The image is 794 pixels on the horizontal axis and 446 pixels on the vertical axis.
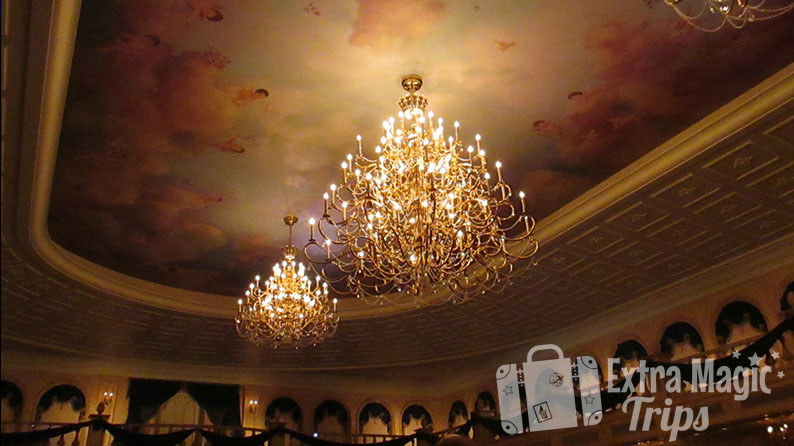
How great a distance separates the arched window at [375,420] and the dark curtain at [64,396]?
22.0 ft

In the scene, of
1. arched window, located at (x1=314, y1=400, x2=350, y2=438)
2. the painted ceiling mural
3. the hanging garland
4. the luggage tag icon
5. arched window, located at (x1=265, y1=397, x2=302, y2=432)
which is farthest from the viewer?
arched window, located at (x1=314, y1=400, x2=350, y2=438)

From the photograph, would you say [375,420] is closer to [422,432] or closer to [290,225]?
[422,432]

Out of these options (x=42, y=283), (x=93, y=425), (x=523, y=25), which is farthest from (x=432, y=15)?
(x=93, y=425)

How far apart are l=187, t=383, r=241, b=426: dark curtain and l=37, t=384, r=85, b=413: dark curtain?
7.55 ft

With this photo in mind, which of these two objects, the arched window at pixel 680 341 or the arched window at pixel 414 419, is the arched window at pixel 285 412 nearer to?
the arched window at pixel 414 419

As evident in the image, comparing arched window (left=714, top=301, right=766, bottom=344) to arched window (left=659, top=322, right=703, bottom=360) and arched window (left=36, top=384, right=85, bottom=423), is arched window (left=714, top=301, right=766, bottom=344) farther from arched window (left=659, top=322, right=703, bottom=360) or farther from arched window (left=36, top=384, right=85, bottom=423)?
arched window (left=36, top=384, right=85, bottom=423)

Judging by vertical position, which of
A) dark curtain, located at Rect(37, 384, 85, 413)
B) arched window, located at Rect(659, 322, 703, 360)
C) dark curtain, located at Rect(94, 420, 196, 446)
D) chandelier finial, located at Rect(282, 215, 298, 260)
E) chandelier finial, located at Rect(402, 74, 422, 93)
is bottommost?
dark curtain, located at Rect(94, 420, 196, 446)

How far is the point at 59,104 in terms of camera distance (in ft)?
20.0

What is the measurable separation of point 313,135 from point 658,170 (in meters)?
4.33

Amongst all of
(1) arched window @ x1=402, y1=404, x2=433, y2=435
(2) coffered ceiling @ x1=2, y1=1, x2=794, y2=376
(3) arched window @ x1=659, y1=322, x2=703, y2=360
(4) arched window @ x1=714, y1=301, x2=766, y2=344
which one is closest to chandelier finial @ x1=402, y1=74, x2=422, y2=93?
(2) coffered ceiling @ x1=2, y1=1, x2=794, y2=376

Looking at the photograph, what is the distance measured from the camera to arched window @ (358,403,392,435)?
643 inches

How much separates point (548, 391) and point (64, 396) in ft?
34.3

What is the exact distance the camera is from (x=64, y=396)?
1319cm

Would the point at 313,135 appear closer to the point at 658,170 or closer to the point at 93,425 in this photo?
the point at 658,170
